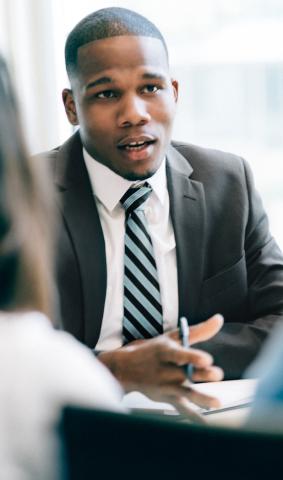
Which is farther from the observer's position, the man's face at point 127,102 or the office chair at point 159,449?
the man's face at point 127,102

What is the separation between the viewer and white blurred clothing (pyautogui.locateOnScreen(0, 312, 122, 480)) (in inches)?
21.3

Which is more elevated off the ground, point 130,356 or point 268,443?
point 268,443

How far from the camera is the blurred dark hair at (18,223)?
25.5 inches

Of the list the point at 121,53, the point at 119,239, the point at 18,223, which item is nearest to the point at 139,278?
the point at 119,239

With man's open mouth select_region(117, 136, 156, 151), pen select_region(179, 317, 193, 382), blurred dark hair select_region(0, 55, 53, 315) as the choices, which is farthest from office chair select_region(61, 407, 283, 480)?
man's open mouth select_region(117, 136, 156, 151)

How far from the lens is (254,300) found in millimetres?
1539

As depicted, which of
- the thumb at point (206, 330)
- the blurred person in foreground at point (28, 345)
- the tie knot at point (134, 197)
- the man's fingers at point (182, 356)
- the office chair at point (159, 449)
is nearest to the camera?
the office chair at point (159, 449)

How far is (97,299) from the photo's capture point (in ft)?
4.85

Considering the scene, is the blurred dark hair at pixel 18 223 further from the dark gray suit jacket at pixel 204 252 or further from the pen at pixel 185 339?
the dark gray suit jacket at pixel 204 252

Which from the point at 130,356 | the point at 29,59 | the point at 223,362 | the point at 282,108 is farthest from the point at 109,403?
the point at 29,59

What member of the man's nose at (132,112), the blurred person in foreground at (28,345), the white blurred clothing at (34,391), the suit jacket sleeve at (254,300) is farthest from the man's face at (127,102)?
the white blurred clothing at (34,391)

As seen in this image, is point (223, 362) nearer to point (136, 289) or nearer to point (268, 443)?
point (136, 289)

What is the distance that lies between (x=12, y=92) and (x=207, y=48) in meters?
1.37

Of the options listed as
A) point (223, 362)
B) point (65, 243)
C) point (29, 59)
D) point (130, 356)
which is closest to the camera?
point (130, 356)
